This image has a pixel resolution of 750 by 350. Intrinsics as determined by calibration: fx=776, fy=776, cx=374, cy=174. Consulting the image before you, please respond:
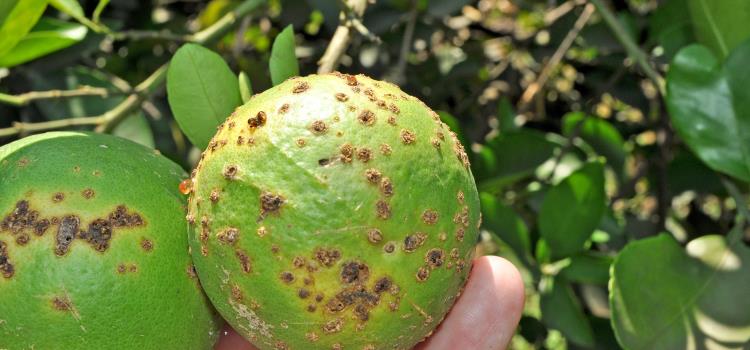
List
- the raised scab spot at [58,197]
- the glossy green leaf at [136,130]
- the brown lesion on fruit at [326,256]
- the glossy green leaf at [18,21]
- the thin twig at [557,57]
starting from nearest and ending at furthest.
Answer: the brown lesion on fruit at [326,256] → the raised scab spot at [58,197] → the glossy green leaf at [18,21] → the glossy green leaf at [136,130] → the thin twig at [557,57]

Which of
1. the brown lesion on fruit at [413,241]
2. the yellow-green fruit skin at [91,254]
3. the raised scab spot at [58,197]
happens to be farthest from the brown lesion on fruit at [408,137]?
the raised scab spot at [58,197]

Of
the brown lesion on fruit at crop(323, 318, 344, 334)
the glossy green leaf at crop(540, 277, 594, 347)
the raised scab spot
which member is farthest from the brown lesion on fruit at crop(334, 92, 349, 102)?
the glossy green leaf at crop(540, 277, 594, 347)

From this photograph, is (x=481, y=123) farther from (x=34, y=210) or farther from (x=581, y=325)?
(x=34, y=210)

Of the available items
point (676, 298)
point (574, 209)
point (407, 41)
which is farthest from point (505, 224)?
point (407, 41)

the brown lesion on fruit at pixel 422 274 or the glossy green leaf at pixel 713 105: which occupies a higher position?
the brown lesion on fruit at pixel 422 274

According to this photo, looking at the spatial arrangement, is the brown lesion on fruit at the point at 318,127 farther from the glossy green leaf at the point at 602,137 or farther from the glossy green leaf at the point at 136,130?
the glossy green leaf at the point at 602,137
